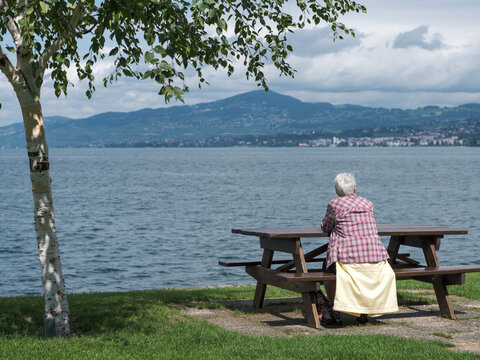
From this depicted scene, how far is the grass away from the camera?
6895 mm

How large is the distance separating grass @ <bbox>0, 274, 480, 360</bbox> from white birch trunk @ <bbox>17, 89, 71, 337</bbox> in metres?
0.30

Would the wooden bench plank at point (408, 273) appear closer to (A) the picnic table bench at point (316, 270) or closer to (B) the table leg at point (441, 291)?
(A) the picnic table bench at point (316, 270)

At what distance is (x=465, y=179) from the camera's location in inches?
3364

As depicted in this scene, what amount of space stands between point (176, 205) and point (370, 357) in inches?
1877

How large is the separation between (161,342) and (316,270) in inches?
116

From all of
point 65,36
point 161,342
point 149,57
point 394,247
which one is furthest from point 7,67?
point 394,247

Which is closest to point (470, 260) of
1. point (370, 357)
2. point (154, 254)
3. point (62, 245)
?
point (154, 254)

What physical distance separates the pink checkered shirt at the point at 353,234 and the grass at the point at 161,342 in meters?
1.21

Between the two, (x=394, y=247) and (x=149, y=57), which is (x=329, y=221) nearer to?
(x=394, y=247)

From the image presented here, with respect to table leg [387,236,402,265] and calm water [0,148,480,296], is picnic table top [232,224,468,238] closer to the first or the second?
table leg [387,236,402,265]

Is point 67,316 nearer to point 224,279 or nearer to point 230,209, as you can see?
point 224,279

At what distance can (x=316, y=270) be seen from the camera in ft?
31.8

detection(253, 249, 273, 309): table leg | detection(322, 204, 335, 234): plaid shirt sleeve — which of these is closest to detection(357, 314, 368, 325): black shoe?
detection(322, 204, 335, 234): plaid shirt sleeve

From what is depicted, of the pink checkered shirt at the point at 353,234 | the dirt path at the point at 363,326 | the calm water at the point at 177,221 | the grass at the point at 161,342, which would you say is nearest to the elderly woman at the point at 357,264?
the pink checkered shirt at the point at 353,234
